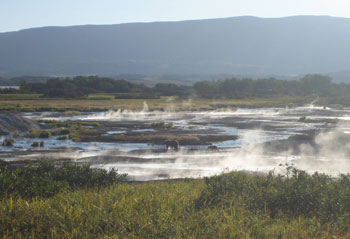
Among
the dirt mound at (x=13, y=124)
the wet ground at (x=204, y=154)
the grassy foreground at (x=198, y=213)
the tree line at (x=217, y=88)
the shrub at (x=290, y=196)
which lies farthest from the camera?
the tree line at (x=217, y=88)

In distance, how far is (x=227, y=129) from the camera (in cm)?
5525

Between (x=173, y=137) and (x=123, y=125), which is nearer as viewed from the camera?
(x=173, y=137)

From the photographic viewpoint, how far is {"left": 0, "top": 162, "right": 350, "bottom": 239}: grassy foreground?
391 inches

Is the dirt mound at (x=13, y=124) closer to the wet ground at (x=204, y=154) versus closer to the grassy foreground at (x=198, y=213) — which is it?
the wet ground at (x=204, y=154)

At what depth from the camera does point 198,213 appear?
37.1 feet

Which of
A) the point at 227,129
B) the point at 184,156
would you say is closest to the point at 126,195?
the point at 184,156

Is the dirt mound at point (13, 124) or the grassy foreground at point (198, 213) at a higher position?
the grassy foreground at point (198, 213)

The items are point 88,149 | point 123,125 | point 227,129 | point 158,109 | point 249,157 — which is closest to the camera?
point 249,157

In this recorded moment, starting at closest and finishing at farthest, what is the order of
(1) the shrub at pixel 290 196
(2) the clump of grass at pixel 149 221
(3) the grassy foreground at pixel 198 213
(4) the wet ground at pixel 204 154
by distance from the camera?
1. (2) the clump of grass at pixel 149 221
2. (3) the grassy foreground at pixel 198 213
3. (1) the shrub at pixel 290 196
4. (4) the wet ground at pixel 204 154

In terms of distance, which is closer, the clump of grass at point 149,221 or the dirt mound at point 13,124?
the clump of grass at point 149,221

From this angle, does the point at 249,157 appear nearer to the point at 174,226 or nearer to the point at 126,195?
the point at 126,195

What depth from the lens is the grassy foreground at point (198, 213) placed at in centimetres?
993

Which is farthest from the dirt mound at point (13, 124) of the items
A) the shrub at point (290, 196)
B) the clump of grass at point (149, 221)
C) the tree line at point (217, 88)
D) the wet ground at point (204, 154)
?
the tree line at point (217, 88)

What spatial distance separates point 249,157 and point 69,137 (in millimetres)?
19485
